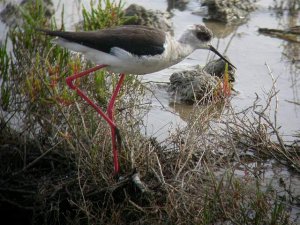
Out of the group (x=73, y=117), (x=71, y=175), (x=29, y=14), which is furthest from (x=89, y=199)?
(x=29, y=14)

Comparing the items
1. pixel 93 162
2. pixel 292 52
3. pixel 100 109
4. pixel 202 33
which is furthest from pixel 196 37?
pixel 292 52

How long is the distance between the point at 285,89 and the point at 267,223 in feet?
7.90

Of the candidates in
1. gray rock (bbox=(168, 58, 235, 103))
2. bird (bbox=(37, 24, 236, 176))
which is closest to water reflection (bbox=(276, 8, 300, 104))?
gray rock (bbox=(168, 58, 235, 103))

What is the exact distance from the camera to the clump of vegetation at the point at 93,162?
3.45 metres

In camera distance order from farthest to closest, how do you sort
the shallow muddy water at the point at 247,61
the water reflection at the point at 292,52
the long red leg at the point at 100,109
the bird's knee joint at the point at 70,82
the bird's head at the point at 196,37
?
1. the water reflection at the point at 292,52
2. the shallow muddy water at the point at 247,61
3. the bird's head at the point at 196,37
4. the bird's knee joint at the point at 70,82
5. the long red leg at the point at 100,109

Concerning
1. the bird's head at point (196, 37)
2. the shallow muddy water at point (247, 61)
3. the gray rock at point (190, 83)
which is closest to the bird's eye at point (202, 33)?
the bird's head at point (196, 37)

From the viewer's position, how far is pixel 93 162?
11.8 ft

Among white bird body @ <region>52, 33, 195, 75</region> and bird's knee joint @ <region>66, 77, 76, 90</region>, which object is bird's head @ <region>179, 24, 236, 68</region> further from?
bird's knee joint @ <region>66, 77, 76, 90</region>

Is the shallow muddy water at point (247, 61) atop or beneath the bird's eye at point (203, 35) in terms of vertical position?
beneath

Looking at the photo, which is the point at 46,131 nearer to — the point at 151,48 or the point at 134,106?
the point at 134,106

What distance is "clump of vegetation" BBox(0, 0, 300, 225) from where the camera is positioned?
11.3ft

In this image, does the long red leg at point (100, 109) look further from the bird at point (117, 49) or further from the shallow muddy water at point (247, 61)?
the shallow muddy water at point (247, 61)

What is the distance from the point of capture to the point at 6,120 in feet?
13.8

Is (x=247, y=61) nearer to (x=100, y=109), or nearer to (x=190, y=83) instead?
(x=190, y=83)
